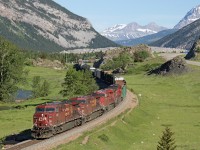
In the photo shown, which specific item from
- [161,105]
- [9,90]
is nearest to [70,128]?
[161,105]

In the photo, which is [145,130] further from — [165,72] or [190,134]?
[165,72]

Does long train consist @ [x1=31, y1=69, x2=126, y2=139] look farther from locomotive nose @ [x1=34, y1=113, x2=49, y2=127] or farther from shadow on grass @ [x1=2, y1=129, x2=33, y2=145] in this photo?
shadow on grass @ [x1=2, y1=129, x2=33, y2=145]

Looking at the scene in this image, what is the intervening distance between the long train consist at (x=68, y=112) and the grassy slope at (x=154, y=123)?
4059 mm

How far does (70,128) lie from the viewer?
205 ft

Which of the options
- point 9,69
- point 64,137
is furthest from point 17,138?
point 9,69

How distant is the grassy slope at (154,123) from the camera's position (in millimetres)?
59125

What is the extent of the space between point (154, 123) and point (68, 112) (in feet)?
87.3

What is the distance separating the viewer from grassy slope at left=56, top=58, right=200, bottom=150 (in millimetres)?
59125

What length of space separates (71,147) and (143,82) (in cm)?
11110

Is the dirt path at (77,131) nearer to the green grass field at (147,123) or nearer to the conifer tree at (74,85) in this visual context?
the green grass field at (147,123)

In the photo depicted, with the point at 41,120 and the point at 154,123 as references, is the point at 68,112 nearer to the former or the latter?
the point at 41,120

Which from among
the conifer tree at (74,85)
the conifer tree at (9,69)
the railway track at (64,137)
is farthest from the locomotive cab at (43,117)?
the conifer tree at (9,69)

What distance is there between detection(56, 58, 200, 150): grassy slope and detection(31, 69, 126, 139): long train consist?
4.06 meters

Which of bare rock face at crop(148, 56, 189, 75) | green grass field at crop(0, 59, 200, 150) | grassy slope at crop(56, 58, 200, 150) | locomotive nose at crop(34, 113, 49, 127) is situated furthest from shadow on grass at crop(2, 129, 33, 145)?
bare rock face at crop(148, 56, 189, 75)
